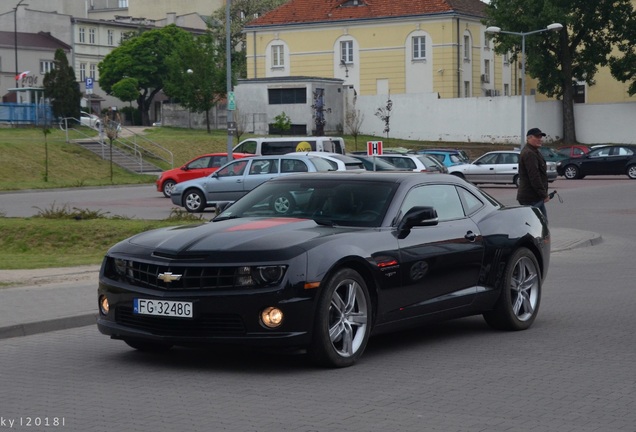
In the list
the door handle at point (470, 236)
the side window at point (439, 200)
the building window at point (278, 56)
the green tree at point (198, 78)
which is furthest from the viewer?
the building window at point (278, 56)

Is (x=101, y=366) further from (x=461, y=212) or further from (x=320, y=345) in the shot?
(x=461, y=212)

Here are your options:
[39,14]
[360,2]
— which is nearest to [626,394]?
[360,2]

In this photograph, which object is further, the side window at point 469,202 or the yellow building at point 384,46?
the yellow building at point 384,46

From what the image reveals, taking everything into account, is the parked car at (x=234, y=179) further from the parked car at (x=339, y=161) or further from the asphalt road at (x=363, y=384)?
the asphalt road at (x=363, y=384)

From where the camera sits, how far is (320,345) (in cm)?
854

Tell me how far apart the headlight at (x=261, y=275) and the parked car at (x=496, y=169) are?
38.1 meters

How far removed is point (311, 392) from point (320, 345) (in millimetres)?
714

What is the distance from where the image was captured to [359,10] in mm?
87938

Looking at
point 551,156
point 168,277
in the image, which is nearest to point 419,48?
point 551,156

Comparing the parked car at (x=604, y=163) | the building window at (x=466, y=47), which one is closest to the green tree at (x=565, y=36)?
the building window at (x=466, y=47)

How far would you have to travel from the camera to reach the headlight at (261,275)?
8.44 meters

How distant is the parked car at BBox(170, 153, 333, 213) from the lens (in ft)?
105

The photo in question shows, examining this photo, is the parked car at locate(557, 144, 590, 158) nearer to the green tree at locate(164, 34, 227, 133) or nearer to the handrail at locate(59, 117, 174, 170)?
the handrail at locate(59, 117, 174, 170)

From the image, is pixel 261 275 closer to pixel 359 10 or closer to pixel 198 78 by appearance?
pixel 198 78
